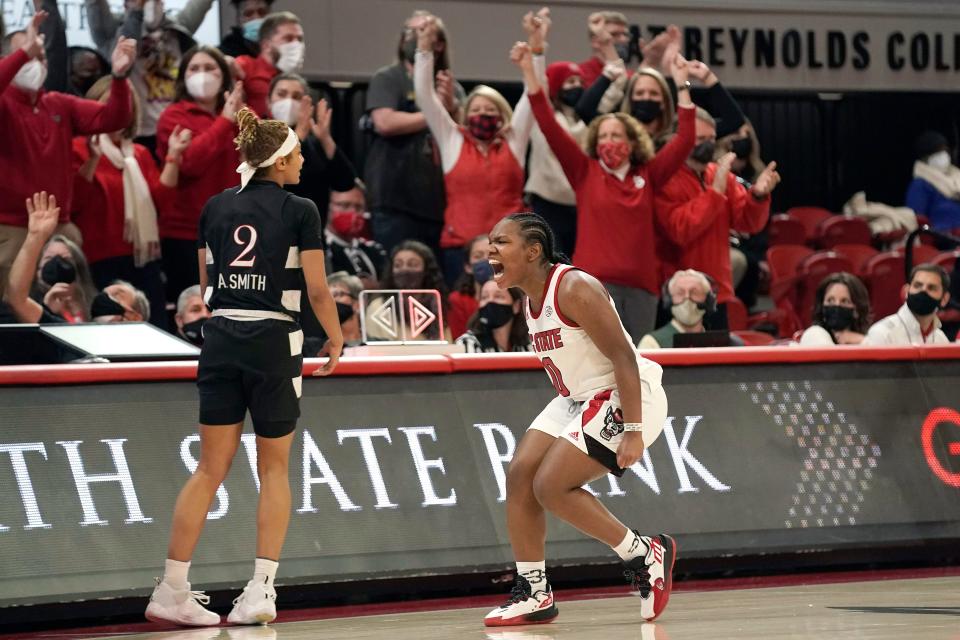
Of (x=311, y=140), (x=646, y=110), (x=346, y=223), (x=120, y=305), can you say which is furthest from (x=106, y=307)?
(x=646, y=110)

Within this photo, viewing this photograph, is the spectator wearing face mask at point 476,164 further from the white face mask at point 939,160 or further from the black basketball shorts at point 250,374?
the white face mask at point 939,160

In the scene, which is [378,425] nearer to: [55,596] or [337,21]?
[55,596]

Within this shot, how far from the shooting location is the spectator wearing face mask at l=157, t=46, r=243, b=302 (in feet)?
29.3

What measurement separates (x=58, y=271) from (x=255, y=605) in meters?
3.25

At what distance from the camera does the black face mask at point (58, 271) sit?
26.5 feet

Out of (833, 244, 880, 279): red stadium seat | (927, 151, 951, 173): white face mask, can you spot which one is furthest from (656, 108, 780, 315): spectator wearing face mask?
(927, 151, 951, 173): white face mask

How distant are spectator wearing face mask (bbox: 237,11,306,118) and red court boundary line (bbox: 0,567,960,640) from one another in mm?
4445

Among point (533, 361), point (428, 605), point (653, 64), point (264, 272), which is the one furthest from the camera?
point (653, 64)

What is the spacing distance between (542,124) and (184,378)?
339 centimetres

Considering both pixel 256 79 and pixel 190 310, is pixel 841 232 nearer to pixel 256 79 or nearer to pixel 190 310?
pixel 256 79

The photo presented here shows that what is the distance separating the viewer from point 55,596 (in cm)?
572

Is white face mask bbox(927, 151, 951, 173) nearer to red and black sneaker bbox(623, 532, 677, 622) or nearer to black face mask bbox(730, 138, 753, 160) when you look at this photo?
black face mask bbox(730, 138, 753, 160)

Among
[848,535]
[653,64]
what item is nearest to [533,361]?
[848,535]

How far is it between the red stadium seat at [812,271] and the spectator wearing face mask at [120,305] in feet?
18.6
